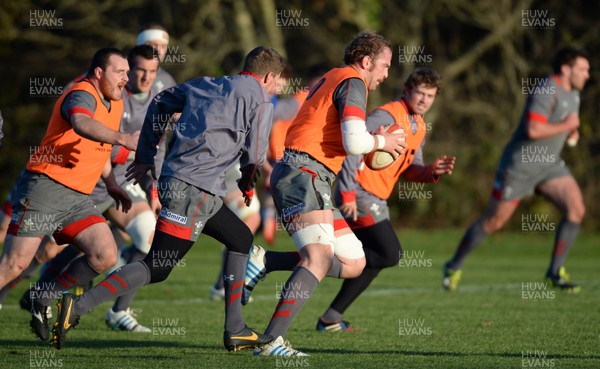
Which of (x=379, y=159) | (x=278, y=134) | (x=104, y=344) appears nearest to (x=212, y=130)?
(x=379, y=159)

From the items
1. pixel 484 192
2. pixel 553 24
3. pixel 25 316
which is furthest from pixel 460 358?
pixel 553 24

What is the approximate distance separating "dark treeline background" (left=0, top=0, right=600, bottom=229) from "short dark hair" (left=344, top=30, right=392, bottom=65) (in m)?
13.4

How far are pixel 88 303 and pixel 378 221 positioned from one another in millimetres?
2919

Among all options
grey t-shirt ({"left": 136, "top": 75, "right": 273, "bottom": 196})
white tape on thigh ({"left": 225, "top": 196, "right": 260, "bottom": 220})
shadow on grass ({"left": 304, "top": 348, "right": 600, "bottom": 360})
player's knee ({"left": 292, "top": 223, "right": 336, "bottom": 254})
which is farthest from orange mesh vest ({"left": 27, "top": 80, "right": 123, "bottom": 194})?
white tape on thigh ({"left": 225, "top": 196, "right": 260, "bottom": 220})

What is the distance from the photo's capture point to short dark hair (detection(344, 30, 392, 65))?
643cm

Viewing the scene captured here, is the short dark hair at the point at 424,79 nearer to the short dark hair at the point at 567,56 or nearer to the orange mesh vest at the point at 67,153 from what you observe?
the orange mesh vest at the point at 67,153

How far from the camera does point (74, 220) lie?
6730 millimetres

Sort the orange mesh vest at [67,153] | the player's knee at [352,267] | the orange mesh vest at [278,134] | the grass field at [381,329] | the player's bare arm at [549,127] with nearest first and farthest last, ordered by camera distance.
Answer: the grass field at [381,329]
the orange mesh vest at [67,153]
the player's knee at [352,267]
the player's bare arm at [549,127]
the orange mesh vest at [278,134]

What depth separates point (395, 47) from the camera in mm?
20922

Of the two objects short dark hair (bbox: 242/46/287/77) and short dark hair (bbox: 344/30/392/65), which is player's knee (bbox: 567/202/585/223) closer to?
short dark hair (bbox: 344/30/392/65)

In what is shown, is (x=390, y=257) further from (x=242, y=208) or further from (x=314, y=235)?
(x=242, y=208)

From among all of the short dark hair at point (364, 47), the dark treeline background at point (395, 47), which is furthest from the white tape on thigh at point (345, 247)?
the dark treeline background at point (395, 47)

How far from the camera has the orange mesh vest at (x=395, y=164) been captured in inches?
309

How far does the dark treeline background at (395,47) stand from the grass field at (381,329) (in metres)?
7.68
